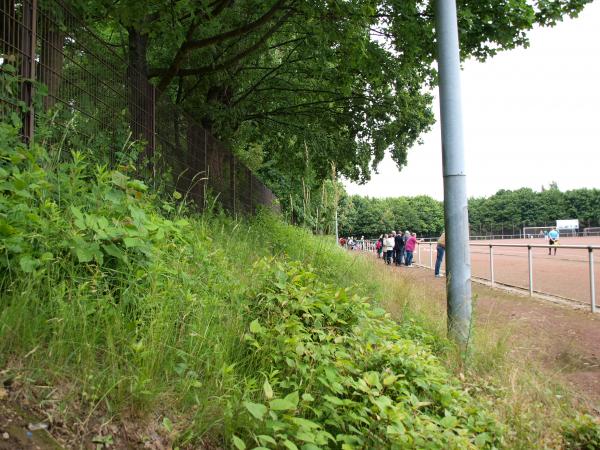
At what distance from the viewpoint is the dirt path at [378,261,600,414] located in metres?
4.37

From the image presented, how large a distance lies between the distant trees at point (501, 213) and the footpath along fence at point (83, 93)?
310 ft

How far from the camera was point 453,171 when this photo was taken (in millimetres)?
4750

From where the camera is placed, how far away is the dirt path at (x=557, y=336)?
4367mm

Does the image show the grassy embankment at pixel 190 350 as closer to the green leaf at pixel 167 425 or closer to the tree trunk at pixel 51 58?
the green leaf at pixel 167 425

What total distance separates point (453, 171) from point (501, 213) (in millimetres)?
114718

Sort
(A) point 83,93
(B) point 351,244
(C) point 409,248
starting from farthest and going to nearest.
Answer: (B) point 351,244, (C) point 409,248, (A) point 83,93

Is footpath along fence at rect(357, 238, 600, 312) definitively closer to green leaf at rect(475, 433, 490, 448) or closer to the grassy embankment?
the grassy embankment

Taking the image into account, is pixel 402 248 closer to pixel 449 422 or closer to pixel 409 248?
pixel 409 248

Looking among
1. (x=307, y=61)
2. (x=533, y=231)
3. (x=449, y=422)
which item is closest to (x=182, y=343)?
(x=449, y=422)

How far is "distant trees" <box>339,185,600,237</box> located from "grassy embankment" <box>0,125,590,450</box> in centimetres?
9748

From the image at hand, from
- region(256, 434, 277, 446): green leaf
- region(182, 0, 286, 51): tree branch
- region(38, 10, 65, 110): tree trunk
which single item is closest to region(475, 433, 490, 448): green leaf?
region(256, 434, 277, 446): green leaf

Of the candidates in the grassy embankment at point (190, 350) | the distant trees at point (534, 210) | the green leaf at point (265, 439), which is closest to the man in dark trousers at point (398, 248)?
the grassy embankment at point (190, 350)

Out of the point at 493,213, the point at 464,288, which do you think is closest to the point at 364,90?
the point at 464,288

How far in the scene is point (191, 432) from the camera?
6.91 ft
